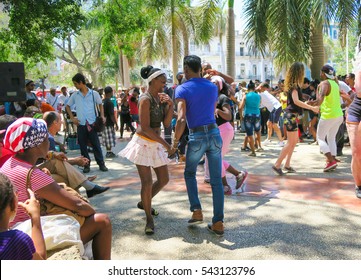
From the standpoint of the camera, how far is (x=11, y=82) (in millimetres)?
7414

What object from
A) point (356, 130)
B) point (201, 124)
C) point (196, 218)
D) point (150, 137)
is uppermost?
point (201, 124)

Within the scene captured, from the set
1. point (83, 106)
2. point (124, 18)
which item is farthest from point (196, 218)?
point (124, 18)

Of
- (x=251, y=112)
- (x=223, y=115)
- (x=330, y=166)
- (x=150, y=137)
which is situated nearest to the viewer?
(x=150, y=137)

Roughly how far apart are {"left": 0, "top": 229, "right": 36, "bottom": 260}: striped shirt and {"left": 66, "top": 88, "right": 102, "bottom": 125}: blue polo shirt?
5737 millimetres

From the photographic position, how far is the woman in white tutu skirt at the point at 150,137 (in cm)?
416

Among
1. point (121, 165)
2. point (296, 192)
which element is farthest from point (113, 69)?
point (296, 192)

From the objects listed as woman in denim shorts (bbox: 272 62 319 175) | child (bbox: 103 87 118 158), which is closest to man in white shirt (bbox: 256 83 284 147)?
woman in denim shorts (bbox: 272 62 319 175)

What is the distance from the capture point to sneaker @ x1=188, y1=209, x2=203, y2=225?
432 centimetres

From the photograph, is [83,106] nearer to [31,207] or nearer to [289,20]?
[31,207]

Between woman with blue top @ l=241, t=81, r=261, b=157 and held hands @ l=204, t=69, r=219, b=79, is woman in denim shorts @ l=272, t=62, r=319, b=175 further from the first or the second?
woman with blue top @ l=241, t=81, r=261, b=157

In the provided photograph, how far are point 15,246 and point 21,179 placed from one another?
72 cm

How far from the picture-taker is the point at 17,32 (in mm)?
11102

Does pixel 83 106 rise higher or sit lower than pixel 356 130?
higher

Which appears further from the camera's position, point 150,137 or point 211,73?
point 211,73
